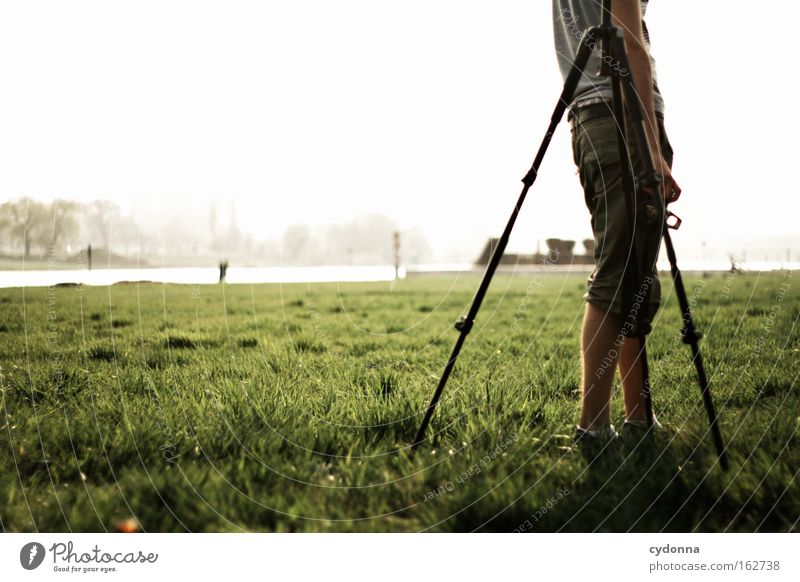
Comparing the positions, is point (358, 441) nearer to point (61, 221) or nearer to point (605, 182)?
point (605, 182)

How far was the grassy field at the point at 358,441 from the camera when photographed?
1895 millimetres

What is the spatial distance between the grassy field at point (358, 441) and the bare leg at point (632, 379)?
177mm

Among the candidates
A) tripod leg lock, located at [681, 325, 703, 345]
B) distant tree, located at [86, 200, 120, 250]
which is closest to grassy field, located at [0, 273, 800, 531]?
tripod leg lock, located at [681, 325, 703, 345]

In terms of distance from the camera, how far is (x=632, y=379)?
244 centimetres

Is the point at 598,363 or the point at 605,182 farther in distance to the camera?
the point at 598,363

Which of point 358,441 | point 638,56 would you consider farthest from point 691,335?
point 358,441

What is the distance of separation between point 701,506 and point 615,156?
1261 millimetres

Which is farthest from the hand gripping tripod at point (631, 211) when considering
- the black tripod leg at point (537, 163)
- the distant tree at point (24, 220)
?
the distant tree at point (24, 220)

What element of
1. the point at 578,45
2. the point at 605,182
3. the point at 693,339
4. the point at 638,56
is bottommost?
the point at 693,339

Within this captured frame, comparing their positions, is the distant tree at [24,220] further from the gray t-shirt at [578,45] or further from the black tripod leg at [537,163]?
the gray t-shirt at [578,45]

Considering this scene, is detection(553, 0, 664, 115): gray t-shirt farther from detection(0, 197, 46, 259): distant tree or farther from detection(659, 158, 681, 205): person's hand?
detection(0, 197, 46, 259): distant tree

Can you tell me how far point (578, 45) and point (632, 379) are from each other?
1402 mm
